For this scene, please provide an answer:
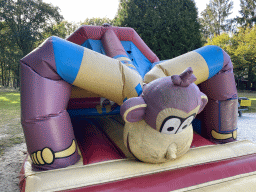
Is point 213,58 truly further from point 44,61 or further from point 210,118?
point 44,61

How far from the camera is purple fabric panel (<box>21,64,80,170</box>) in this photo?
1441mm

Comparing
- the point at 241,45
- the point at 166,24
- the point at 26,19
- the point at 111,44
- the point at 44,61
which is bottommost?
the point at 44,61

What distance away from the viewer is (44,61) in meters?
1.45

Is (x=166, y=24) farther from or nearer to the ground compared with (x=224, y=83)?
farther from the ground

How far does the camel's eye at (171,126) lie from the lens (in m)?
1.31

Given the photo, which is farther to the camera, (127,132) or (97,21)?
(97,21)

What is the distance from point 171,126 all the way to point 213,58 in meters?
0.94

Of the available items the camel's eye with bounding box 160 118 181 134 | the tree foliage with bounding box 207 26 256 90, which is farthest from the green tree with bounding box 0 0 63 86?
the camel's eye with bounding box 160 118 181 134

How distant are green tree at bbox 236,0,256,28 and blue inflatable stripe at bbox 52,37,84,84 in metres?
19.7

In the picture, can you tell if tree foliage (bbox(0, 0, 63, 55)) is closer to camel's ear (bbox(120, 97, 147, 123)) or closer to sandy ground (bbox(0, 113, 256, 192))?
sandy ground (bbox(0, 113, 256, 192))

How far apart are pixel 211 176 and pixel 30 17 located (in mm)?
14684

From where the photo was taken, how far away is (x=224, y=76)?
78.0 inches

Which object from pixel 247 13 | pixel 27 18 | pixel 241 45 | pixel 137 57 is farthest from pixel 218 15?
A: pixel 137 57

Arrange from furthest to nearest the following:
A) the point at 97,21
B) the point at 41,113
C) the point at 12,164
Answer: the point at 97,21 < the point at 12,164 < the point at 41,113
